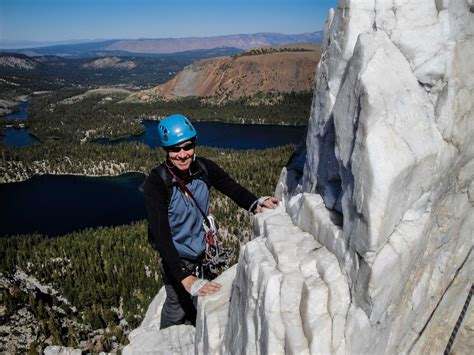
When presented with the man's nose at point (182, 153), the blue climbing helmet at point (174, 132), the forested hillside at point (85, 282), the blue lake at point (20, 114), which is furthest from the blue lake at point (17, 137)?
the man's nose at point (182, 153)

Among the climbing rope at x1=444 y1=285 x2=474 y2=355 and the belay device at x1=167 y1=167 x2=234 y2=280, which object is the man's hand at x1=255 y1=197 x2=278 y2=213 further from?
the climbing rope at x1=444 y1=285 x2=474 y2=355

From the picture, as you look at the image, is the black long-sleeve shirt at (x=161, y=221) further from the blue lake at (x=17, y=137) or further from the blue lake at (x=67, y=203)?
the blue lake at (x=17, y=137)

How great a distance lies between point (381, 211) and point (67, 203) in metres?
55.9

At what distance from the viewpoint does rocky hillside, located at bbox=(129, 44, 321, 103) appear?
128 meters

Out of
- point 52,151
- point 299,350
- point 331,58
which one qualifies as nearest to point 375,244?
point 299,350

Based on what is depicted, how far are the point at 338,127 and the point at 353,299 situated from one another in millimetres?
2165

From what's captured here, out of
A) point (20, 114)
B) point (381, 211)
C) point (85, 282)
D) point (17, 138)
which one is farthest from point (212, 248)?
point (20, 114)

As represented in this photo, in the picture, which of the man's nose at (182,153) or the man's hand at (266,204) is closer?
the man's nose at (182,153)

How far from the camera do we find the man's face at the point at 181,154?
19.7 feet

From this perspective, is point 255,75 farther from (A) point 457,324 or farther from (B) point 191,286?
(B) point 191,286

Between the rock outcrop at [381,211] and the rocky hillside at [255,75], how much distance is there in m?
124

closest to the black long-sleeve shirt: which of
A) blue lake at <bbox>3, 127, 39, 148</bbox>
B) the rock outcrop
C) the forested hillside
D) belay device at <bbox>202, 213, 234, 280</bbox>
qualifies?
the rock outcrop

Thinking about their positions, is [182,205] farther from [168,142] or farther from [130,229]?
[130,229]

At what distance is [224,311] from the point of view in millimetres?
6523
